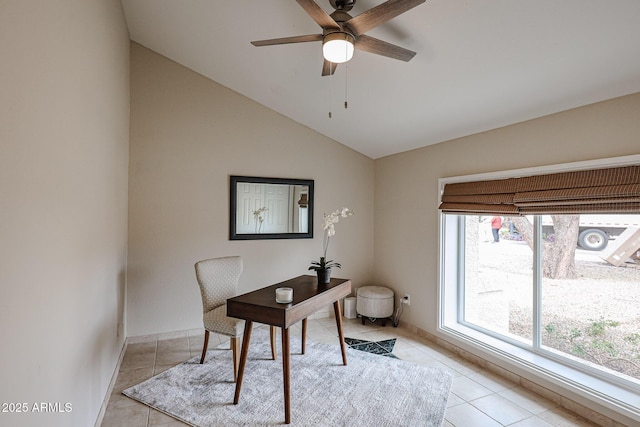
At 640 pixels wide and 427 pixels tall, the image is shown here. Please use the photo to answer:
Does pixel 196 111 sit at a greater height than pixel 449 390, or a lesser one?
greater

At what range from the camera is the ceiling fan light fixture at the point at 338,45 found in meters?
1.77

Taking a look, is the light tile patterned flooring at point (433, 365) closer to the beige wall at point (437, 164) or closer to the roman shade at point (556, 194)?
the beige wall at point (437, 164)

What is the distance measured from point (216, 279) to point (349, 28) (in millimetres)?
2402

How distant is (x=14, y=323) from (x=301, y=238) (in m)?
3.24

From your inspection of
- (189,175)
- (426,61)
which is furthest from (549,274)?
(189,175)

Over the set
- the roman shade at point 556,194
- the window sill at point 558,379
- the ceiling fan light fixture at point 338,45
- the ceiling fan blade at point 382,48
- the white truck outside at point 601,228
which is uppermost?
the ceiling fan blade at point 382,48

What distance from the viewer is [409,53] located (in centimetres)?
192

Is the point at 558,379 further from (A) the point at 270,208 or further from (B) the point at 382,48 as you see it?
(A) the point at 270,208

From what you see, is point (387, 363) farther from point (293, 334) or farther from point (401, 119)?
point (401, 119)

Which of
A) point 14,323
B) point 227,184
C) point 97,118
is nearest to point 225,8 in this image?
point 97,118

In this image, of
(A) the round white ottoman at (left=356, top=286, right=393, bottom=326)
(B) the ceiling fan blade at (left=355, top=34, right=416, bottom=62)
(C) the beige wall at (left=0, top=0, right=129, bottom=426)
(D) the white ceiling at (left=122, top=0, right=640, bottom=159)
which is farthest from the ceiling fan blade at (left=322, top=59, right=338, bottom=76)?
(A) the round white ottoman at (left=356, top=286, right=393, bottom=326)

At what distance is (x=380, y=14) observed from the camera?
1616 millimetres

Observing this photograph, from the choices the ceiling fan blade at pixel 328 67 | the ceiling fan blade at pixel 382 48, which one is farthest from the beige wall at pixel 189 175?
the ceiling fan blade at pixel 382 48

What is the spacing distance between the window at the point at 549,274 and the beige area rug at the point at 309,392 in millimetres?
852
